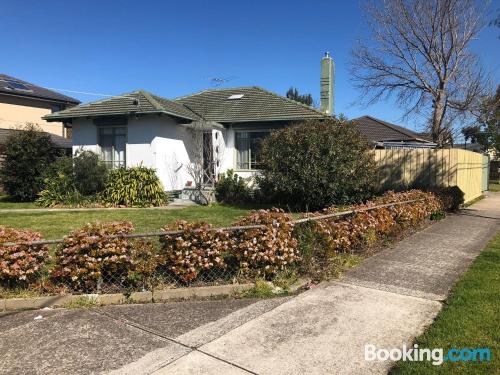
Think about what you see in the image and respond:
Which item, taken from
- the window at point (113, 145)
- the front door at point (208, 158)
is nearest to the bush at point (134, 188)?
the window at point (113, 145)

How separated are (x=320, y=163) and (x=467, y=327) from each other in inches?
328

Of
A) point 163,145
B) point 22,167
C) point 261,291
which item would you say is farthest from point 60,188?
point 261,291

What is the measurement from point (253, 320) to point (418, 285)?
2.54 metres

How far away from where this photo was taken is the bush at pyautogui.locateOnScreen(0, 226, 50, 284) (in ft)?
16.9

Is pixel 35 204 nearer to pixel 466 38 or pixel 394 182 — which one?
pixel 394 182

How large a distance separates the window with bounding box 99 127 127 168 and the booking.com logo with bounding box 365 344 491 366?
44.9 feet

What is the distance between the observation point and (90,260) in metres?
5.22

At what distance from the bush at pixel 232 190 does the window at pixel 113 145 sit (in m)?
3.73

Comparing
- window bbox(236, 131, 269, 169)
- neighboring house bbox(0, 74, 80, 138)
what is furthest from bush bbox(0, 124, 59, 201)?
neighboring house bbox(0, 74, 80, 138)

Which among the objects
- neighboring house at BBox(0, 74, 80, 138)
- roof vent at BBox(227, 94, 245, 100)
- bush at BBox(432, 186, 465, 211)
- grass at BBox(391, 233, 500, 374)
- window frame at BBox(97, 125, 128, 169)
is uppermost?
neighboring house at BBox(0, 74, 80, 138)

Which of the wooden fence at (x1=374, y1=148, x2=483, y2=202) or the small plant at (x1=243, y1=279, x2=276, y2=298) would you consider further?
the wooden fence at (x1=374, y1=148, x2=483, y2=202)

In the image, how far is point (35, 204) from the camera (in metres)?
14.8

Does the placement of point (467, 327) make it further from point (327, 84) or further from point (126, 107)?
point (327, 84)

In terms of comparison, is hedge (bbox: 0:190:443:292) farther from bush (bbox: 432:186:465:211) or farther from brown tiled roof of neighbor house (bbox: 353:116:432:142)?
brown tiled roof of neighbor house (bbox: 353:116:432:142)
